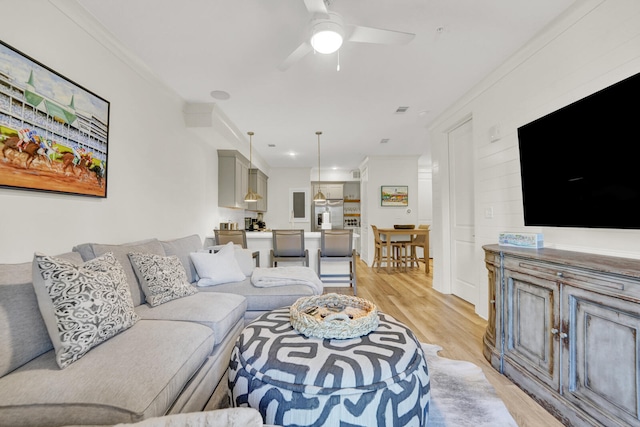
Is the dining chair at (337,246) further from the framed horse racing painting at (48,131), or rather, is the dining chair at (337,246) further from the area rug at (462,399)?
the framed horse racing painting at (48,131)

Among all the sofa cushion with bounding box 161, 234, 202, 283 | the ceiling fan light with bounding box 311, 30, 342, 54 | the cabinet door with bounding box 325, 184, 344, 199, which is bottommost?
the sofa cushion with bounding box 161, 234, 202, 283

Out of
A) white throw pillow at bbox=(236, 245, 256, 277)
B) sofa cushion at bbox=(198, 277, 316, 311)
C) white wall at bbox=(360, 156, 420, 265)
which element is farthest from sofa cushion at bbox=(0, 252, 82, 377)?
white wall at bbox=(360, 156, 420, 265)

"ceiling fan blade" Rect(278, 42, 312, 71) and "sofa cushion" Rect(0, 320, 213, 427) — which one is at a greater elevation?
"ceiling fan blade" Rect(278, 42, 312, 71)

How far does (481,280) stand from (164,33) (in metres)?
3.97

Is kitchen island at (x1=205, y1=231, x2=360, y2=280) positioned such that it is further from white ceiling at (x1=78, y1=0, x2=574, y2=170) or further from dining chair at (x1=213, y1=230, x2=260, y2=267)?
white ceiling at (x1=78, y1=0, x2=574, y2=170)

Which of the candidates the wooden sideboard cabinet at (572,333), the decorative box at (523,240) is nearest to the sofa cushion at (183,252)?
the wooden sideboard cabinet at (572,333)

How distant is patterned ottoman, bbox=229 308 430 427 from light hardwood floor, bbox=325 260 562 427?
928 mm

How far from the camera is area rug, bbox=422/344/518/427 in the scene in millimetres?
1481

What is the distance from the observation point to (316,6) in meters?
1.61

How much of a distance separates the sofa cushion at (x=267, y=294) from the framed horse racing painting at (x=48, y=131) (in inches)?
51.2

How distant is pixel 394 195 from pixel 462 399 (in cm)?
526

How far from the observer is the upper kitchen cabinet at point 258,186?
617 cm

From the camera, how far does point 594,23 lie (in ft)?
6.11

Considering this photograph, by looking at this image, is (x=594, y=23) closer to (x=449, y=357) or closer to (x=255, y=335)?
(x=449, y=357)
